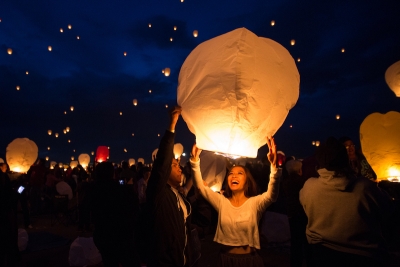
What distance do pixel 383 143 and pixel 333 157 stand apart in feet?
5.18

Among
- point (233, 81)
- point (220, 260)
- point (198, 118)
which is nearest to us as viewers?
point (233, 81)

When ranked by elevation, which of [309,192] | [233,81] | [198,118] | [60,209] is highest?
[233,81]

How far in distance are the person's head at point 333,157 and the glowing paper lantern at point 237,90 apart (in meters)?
0.61

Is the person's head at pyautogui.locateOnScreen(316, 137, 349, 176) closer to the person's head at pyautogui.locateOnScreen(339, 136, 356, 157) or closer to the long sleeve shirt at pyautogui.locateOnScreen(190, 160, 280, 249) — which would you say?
the long sleeve shirt at pyautogui.locateOnScreen(190, 160, 280, 249)

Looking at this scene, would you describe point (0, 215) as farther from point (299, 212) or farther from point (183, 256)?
point (299, 212)

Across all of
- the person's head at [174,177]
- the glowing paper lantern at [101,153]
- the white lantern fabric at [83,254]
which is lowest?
the white lantern fabric at [83,254]

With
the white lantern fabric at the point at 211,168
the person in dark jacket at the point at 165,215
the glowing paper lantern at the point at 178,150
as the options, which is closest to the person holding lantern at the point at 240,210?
the person in dark jacket at the point at 165,215

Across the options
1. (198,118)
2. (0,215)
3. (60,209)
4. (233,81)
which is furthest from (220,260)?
(60,209)

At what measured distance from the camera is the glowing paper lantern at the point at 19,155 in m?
9.57

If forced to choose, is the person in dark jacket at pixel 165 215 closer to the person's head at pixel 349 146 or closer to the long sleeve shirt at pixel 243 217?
the long sleeve shirt at pixel 243 217

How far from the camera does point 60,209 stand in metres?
9.20

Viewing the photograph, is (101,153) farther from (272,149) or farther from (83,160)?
(272,149)

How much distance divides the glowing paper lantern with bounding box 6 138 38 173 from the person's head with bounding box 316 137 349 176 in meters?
10.1

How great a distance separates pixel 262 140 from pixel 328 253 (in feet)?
3.56
